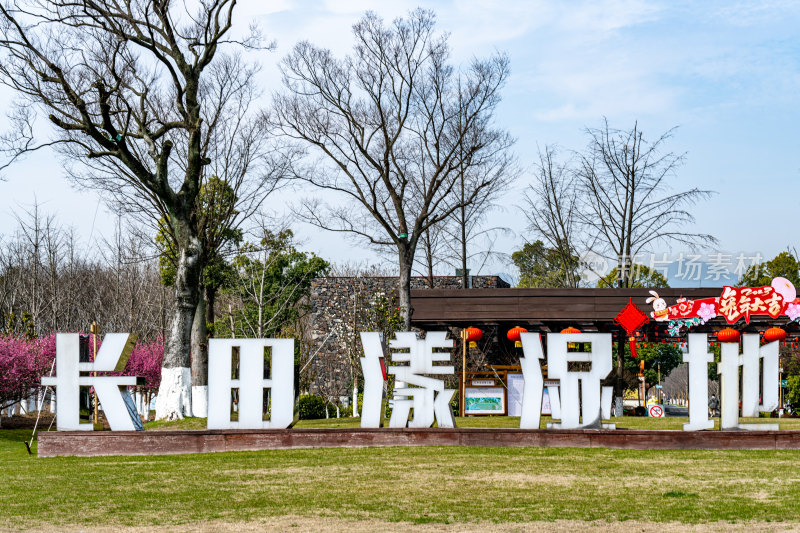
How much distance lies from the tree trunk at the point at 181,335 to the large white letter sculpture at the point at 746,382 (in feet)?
43.1

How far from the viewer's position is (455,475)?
12430 millimetres

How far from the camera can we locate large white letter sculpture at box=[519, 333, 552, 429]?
16.0m

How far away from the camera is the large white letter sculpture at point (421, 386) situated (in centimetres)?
1597

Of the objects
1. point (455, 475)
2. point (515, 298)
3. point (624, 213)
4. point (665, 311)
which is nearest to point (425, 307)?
point (515, 298)

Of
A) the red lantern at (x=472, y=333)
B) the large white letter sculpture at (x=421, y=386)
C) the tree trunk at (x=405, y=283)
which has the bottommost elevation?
the large white letter sculpture at (x=421, y=386)

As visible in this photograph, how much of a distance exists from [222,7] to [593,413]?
15.0 m

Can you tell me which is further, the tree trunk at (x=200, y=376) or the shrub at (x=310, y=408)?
the shrub at (x=310, y=408)

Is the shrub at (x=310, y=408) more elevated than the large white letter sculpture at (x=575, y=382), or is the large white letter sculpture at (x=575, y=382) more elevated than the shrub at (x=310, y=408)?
the large white letter sculpture at (x=575, y=382)

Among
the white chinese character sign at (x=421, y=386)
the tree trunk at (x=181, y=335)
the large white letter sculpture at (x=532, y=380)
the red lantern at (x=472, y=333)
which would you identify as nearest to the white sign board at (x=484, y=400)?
the red lantern at (x=472, y=333)

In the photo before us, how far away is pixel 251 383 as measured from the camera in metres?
15.7

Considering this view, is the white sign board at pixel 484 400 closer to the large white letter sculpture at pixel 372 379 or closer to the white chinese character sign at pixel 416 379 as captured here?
the white chinese character sign at pixel 416 379

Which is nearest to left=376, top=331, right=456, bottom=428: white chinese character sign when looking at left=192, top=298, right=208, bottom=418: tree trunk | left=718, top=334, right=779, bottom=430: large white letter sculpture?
left=718, top=334, right=779, bottom=430: large white letter sculpture

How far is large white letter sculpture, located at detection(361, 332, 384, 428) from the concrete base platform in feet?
1.21

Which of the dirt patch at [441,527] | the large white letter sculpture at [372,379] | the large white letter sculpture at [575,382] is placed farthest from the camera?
the large white letter sculpture at [372,379]
